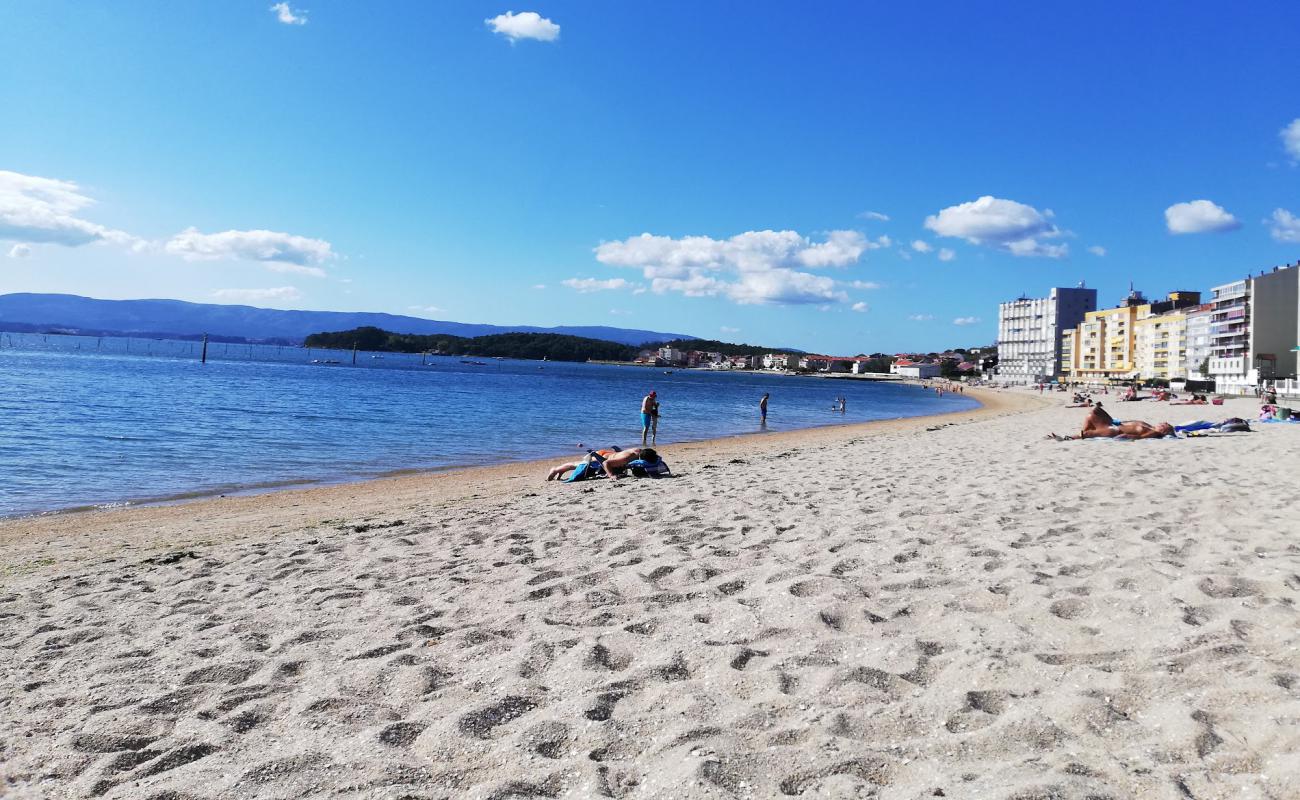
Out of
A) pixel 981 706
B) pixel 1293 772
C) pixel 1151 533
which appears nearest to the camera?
pixel 1293 772

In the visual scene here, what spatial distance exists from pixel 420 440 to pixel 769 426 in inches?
653

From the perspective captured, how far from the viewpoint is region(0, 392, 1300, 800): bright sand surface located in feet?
8.40

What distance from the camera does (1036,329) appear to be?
449ft

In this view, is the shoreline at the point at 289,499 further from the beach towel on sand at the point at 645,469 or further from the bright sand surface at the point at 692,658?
the bright sand surface at the point at 692,658

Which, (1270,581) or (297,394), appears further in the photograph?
(297,394)

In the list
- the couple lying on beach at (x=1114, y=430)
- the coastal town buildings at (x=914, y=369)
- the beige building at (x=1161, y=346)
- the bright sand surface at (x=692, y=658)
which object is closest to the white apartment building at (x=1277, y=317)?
the beige building at (x=1161, y=346)

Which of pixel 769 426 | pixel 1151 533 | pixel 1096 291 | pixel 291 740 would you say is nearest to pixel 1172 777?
pixel 291 740

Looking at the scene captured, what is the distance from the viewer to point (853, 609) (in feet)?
13.4

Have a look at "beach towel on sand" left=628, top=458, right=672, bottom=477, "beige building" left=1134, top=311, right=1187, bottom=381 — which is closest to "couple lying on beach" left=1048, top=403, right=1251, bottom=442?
"beach towel on sand" left=628, top=458, right=672, bottom=477

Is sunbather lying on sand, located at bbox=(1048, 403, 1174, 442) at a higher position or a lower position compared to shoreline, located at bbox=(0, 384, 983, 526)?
higher

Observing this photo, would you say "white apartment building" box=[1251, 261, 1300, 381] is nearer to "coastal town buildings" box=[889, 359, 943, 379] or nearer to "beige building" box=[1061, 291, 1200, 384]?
"beige building" box=[1061, 291, 1200, 384]

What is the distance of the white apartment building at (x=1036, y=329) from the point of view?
131500mm

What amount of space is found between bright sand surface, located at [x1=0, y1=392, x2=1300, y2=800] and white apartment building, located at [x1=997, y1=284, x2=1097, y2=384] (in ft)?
441

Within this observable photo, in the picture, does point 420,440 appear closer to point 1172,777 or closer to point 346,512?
point 346,512
